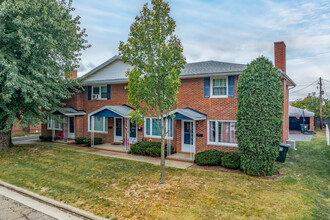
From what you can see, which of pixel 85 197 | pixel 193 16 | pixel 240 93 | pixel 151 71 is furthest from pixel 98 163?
pixel 193 16

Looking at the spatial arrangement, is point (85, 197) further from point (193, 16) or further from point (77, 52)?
point (77, 52)

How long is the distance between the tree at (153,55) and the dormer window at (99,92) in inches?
399

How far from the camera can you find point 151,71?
7.99 m

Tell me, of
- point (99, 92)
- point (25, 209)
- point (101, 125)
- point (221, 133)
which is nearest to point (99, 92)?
point (99, 92)

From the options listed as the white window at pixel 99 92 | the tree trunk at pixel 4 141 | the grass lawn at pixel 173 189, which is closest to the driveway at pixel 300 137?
the grass lawn at pixel 173 189

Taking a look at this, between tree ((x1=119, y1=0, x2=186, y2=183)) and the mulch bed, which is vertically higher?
tree ((x1=119, y1=0, x2=186, y2=183))

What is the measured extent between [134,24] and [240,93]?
18.3 feet

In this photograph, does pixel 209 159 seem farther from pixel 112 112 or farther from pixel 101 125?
pixel 101 125

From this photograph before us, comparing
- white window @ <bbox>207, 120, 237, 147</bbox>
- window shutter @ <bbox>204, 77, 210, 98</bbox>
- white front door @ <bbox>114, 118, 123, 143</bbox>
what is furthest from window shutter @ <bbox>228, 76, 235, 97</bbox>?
white front door @ <bbox>114, 118, 123, 143</bbox>

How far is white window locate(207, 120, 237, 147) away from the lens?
1201 centimetres

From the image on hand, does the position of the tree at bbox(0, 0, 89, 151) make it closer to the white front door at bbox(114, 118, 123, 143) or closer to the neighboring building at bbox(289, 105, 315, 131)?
the white front door at bbox(114, 118, 123, 143)

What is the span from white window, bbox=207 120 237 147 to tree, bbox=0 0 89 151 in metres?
10.5

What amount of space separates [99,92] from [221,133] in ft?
37.1

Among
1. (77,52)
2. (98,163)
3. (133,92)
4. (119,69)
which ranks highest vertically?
(77,52)
